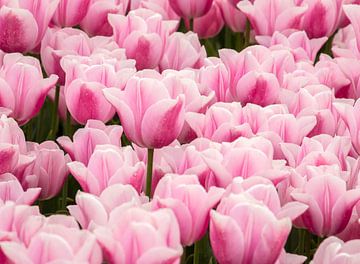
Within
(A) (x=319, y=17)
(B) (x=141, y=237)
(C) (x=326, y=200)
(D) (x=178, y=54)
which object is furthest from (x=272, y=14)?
(B) (x=141, y=237)

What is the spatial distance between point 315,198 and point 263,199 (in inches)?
5.7

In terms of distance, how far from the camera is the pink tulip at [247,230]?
4.11 ft

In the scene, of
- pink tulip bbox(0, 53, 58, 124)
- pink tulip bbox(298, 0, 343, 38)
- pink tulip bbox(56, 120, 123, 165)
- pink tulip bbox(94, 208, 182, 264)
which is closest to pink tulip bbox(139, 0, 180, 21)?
pink tulip bbox(298, 0, 343, 38)

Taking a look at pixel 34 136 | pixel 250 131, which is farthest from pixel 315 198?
pixel 34 136

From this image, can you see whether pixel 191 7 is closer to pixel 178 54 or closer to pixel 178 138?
pixel 178 54

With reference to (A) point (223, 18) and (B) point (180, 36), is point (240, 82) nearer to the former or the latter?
(B) point (180, 36)

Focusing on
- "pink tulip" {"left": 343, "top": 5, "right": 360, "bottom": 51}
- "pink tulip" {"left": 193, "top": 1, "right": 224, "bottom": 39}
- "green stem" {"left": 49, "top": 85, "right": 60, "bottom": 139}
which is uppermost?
"pink tulip" {"left": 343, "top": 5, "right": 360, "bottom": 51}

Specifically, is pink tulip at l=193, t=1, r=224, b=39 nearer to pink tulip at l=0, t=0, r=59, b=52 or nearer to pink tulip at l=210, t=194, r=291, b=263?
pink tulip at l=0, t=0, r=59, b=52

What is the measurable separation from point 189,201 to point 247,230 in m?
0.10

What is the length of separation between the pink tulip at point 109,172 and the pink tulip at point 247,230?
0.19 metres

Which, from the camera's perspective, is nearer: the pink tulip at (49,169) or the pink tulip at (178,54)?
the pink tulip at (49,169)

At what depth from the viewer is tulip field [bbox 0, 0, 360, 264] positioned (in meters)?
1.26

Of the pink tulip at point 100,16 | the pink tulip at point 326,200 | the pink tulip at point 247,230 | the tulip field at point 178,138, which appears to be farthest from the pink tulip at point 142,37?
A: the pink tulip at point 247,230

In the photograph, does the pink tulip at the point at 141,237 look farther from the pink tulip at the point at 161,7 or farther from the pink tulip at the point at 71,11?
the pink tulip at the point at 161,7
